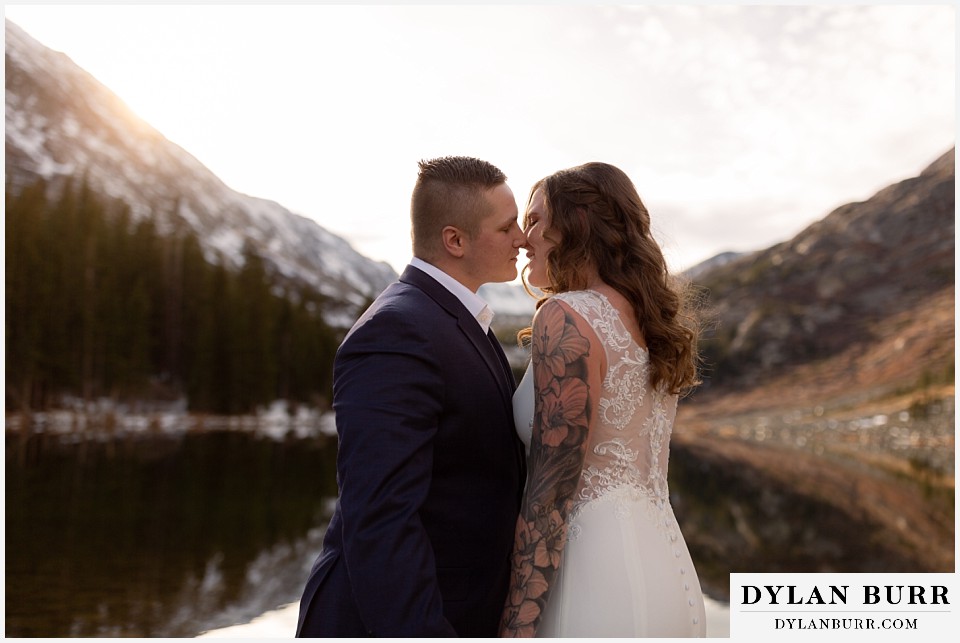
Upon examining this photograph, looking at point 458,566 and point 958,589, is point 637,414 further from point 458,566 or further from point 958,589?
point 958,589

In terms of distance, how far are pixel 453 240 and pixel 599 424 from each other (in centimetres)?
101

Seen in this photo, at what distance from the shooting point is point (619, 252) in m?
3.79

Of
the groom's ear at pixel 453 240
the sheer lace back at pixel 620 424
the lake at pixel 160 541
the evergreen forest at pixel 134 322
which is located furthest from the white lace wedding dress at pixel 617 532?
the evergreen forest at pixel 134 322

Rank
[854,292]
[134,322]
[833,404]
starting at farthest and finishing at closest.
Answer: [854,292] → [833,404] → [134,322]

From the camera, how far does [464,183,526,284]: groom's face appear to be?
3.67 metres

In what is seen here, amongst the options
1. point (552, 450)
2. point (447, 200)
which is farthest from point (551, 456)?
point (447, 200)

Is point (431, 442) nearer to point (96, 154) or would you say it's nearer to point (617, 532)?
point (617, 532)

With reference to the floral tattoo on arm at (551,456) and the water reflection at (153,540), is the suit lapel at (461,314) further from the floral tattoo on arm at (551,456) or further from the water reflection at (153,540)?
the water reflection at (153,540)

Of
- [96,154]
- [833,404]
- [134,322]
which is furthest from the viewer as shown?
[96,154]

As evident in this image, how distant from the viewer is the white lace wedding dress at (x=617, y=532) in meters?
3.65

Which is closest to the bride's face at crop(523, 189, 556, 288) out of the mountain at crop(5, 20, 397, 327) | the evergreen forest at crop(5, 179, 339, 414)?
the evergreen forest at crop(5, 179, 339, 414)

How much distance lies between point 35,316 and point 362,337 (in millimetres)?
60008

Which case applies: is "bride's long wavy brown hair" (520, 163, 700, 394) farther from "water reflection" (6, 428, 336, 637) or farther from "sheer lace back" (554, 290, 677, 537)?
"water reflection" (6, 428, 336, 637)

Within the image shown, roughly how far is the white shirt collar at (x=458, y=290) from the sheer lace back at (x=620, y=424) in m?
0.33
